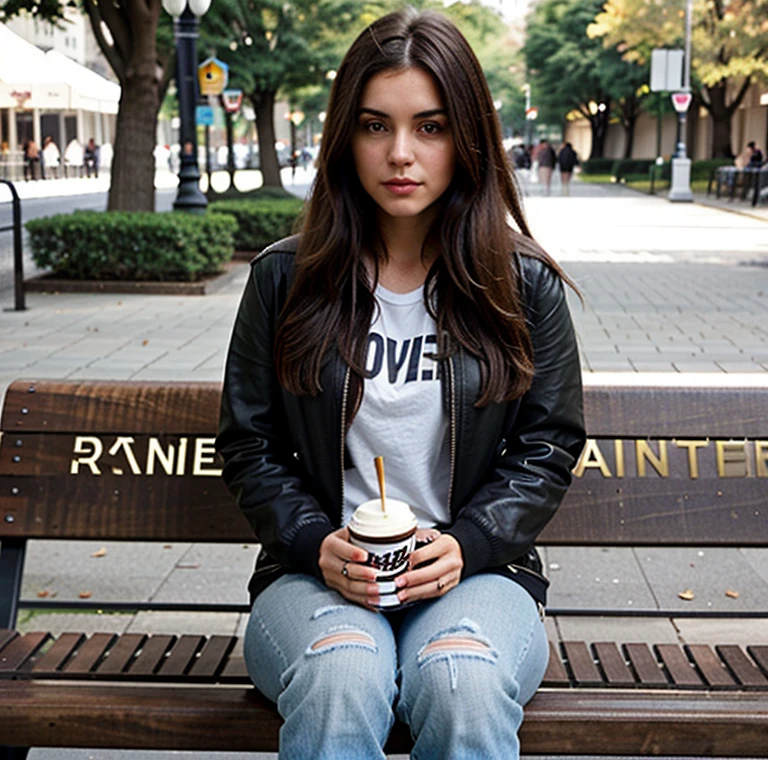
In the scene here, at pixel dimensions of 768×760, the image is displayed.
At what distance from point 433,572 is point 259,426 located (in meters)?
0.53

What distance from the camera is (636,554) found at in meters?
5.18

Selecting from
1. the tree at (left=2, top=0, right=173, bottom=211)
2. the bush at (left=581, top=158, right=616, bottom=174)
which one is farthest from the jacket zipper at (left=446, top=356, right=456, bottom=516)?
the bush at (left=581, top=158, right=616, bottom=174)

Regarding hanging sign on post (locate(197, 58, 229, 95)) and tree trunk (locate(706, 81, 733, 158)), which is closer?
hanging sign on post (locate(197, 58, 229, 95))

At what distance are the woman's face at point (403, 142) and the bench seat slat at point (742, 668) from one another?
47.3 inches

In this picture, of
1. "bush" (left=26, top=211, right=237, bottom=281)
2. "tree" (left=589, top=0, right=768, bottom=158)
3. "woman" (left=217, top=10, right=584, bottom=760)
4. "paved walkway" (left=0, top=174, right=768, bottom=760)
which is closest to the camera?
"woman" (left=217, top=10, right=584, bottom=760)

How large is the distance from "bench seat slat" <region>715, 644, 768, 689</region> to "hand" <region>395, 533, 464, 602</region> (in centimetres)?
71

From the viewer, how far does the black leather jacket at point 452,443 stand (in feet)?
8.68

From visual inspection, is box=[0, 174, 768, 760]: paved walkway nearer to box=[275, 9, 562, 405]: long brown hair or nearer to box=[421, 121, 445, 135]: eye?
box=[275, 9, 562, 405]: long brown hair

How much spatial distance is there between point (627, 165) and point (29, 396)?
50.4m

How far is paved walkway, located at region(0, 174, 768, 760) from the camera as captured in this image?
447cm

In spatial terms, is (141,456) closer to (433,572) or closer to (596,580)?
(433,572)

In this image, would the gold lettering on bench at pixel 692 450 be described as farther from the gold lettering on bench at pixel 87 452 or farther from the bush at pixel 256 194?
the bush at pixel 256 194

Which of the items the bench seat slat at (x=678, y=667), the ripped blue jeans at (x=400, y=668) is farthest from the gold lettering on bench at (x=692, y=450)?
the ripped blue jeans at (x=400, y=668)

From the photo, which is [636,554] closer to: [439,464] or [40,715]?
[439,464]
